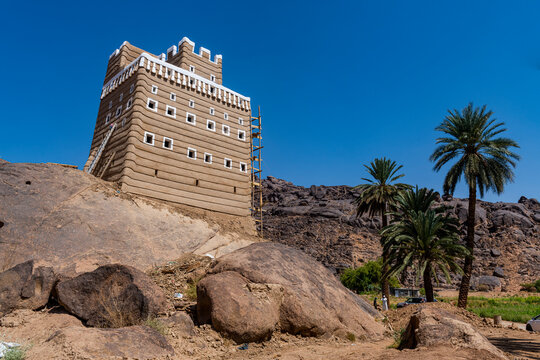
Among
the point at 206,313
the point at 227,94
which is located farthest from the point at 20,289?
the point at 227,94

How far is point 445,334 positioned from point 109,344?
8.00m

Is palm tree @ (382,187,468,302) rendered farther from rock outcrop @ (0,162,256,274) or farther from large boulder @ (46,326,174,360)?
large boulder @ (46,326,174,360)

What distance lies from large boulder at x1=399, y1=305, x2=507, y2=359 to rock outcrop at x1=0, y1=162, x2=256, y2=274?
1212 centimetres

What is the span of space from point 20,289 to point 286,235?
7683 cm

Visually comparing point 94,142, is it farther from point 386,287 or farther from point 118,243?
point 386,287

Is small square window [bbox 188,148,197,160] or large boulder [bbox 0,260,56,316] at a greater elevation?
small square window [bbox 188,148,197,160]

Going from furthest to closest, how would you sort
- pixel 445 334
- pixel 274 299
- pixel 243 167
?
pixel 243 167 → pixel 274 299 → pixel 445 334

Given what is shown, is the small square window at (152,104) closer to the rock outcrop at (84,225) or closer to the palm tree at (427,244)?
the rock outcrop at (84,225)

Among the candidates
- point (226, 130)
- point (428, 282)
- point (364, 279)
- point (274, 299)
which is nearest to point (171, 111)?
point (226, 130)

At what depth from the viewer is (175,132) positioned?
28.1 meters

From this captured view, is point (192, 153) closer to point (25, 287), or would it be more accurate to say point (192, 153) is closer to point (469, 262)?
point (25, 287)

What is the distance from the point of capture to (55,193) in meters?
18.6

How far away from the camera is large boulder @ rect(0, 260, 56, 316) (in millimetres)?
10992

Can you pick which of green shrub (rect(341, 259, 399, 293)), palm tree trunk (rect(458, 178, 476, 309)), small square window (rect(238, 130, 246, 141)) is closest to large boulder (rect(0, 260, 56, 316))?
small square window (rect(238, 130, 246, 141))
